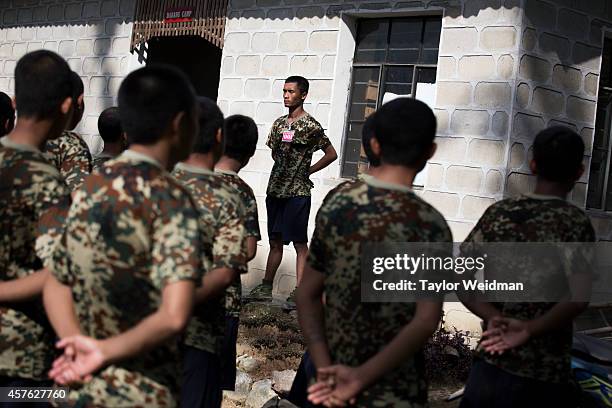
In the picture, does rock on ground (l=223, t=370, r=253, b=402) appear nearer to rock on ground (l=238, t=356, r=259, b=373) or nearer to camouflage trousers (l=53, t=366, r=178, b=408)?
rock on ground (l=238, t=356, r=259, b=373)

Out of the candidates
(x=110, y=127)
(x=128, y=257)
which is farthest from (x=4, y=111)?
(x=128, y=257)

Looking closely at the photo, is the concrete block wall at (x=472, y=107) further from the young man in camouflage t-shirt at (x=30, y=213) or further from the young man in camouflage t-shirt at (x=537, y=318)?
the young man in camouflage t-shirt at (x=30, y=213)

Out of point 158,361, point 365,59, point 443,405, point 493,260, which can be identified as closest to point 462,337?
point 443,405

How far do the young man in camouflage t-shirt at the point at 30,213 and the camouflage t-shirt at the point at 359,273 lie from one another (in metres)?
0.86

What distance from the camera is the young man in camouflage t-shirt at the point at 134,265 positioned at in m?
2.19

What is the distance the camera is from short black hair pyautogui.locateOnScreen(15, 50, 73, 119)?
8.91 feet

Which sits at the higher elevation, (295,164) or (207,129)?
(295,164)

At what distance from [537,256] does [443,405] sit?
2.48 metres

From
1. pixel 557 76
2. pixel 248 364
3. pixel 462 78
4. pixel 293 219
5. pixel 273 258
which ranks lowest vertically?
pixel 248 364

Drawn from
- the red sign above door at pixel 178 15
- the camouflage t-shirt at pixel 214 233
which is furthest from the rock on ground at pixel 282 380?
the red sign above door at pixel 178 15

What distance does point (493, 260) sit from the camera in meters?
3.25

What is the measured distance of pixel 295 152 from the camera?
7.20 meters

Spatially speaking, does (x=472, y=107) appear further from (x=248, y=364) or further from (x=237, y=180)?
(x=237, y=180)

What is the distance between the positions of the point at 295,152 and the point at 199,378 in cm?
404
